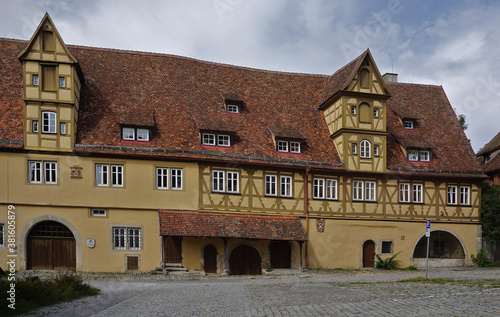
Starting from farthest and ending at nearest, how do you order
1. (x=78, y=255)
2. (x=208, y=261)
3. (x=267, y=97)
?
1. (x=267, y=97)
2. (x=208, y=261)
3. (x=78, y=255)

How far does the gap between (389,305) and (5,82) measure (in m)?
23.1

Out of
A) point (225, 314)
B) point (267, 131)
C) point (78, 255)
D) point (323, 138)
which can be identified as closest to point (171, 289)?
point (225, 314)

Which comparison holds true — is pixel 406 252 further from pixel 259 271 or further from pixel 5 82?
pixel 5 82

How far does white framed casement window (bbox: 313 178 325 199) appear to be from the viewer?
30094mm

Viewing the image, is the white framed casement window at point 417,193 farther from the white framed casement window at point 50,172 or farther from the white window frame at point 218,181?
the white framed casement window at point 50,172

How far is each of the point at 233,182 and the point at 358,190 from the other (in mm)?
7674

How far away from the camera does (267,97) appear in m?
33.1

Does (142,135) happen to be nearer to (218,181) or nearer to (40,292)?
(218,181)

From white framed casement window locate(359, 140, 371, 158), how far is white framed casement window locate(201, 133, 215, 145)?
8.82m

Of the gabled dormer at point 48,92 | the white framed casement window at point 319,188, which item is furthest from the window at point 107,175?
the white framed casement window at point 319,188

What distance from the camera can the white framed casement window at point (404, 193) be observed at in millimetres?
31406

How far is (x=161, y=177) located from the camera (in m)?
27.4

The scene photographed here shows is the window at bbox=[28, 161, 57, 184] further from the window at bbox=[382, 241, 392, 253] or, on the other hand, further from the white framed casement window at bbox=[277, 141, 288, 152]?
the window at bbox=[382, 241, 392, 253]

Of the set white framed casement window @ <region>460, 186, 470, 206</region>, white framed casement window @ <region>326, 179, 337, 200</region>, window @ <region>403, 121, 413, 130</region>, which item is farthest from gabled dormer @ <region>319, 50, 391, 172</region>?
white framed casement window @ <region>460, 186, 470, 206</region>
